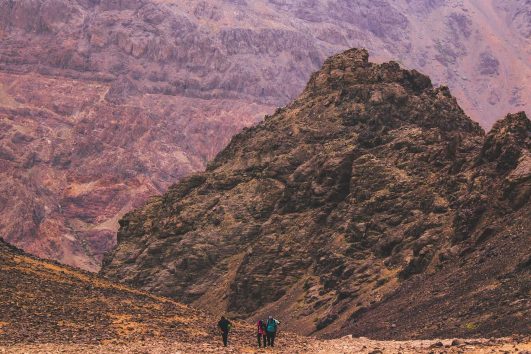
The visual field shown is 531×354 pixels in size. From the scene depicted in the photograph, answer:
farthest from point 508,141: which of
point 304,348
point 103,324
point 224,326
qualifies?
point 103,324

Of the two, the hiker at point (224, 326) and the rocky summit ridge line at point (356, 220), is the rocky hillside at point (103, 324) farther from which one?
the rocky summit ridge line at point (356, 220)

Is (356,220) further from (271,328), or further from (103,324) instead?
(103,324)

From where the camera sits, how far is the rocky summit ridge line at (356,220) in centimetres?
5738

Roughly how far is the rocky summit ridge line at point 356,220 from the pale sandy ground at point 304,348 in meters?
4.98

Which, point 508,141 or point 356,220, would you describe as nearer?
point 508,141

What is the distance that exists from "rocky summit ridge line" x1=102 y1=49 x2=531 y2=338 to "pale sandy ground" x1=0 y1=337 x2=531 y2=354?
498cm

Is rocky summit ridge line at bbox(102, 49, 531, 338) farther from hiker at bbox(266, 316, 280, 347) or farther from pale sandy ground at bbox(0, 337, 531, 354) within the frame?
hiker at bbox(266, 316, 280, 347)

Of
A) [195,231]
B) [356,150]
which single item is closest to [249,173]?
[195,231]

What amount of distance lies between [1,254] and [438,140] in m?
46.6

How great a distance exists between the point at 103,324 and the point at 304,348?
10.1 metres

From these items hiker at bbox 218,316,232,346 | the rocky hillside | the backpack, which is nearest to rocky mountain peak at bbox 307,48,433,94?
the rocky hillside

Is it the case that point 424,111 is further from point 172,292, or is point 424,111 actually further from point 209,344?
point 209,344

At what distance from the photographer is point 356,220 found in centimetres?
8325

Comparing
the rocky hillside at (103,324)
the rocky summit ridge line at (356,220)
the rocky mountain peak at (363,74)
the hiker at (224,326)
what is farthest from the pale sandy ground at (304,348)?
the rocky mountain peak at (363,74)
